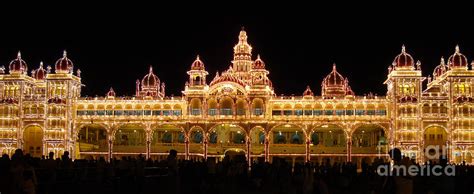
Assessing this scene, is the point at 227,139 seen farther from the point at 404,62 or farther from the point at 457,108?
the point at 457,108

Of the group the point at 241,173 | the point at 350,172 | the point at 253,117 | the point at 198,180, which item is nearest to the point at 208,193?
the point at 198,180

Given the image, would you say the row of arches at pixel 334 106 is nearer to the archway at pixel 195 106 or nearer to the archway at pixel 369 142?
the archway at pixel 369 142

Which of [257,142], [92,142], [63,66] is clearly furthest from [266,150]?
[63,66]

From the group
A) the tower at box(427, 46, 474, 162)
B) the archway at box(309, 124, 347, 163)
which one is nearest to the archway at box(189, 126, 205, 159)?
the archway at box(309, 124, 347, 163)

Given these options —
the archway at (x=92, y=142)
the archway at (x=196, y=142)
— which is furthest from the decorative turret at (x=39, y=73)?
the archway at (x=196, y=142)

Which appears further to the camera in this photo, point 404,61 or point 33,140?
point 33,140

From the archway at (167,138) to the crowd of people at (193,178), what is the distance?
119 feet

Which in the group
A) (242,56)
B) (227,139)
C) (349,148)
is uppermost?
(242,56)

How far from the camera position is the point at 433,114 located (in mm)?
61969

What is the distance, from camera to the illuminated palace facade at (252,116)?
202 feet

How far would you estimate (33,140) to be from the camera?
226 feet

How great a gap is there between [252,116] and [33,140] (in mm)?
22232

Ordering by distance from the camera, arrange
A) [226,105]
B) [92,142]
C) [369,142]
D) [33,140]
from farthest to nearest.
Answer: [92,142] → [369,142] → [33,140] → [226,105]

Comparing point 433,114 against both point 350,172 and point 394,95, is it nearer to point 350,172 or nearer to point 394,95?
point 394,95
